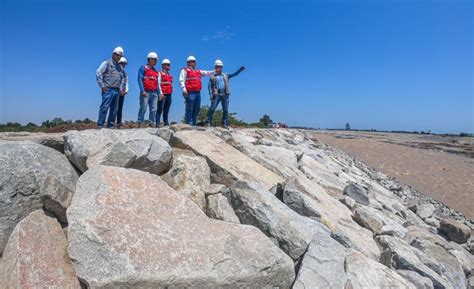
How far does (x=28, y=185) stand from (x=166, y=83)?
21.6 feet

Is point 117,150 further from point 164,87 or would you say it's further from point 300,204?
point 164,87

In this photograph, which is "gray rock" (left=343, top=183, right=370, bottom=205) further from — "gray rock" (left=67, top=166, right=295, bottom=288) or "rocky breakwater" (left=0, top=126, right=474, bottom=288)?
"gray rock" (left=67, top=166, right=295, bottom=288)

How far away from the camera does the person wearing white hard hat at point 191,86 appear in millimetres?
10625

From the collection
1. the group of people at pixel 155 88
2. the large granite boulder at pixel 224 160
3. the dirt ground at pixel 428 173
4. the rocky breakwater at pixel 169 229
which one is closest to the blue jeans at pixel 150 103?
the group of people at pixel 155 88

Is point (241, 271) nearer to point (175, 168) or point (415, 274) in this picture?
point (175, 168)

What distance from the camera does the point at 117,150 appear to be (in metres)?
4.68

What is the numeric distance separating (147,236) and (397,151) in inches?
910

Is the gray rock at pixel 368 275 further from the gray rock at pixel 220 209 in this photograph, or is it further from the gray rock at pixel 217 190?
the gray rock at pixel 217 190

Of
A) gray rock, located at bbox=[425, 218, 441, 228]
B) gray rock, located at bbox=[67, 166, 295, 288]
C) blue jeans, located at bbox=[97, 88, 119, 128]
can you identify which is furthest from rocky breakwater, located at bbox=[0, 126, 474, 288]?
blue jeans, located at bbox=[97, 88, 119, 128]

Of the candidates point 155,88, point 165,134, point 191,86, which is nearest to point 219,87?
point 191,86

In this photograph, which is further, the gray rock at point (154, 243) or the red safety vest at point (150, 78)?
the red safety vest at point (150, 78)

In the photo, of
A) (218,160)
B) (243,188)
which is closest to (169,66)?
(218,160)

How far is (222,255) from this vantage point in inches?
143

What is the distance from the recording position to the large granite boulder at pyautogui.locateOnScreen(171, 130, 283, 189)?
558 centimetres
